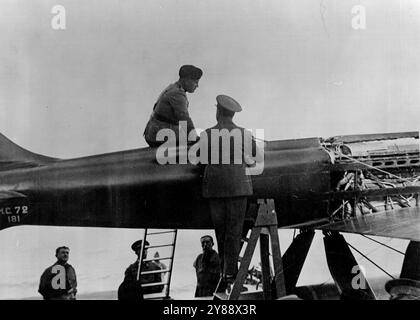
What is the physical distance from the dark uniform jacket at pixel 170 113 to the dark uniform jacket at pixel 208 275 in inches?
103

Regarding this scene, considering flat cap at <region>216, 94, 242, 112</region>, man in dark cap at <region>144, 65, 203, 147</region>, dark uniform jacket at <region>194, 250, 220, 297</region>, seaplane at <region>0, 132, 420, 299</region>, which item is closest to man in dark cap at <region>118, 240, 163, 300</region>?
dark uniform jacket at <region>194, 250, 220, 297</region>

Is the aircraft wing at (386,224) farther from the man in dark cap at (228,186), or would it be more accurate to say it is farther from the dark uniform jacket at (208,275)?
the dark uniform jacket at (208,275)

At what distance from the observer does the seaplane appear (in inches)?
199

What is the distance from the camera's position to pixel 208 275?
7148 millimetres

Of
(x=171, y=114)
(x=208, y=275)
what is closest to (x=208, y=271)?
(x=208, y=275)

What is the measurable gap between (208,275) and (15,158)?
3258 millimetres

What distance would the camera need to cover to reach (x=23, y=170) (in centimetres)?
516

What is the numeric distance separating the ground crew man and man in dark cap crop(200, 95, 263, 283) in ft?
9.09

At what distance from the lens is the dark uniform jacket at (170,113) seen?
17.4 ft

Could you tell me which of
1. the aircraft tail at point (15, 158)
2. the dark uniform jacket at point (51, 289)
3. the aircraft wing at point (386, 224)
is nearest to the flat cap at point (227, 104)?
the aircraft wing at point (386, 224)

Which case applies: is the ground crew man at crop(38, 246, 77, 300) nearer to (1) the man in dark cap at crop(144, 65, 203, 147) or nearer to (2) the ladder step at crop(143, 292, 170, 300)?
(2) the ladder step at crop(143, 292, 170, 300)

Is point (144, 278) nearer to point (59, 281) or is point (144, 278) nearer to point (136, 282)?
point (136, 282)
